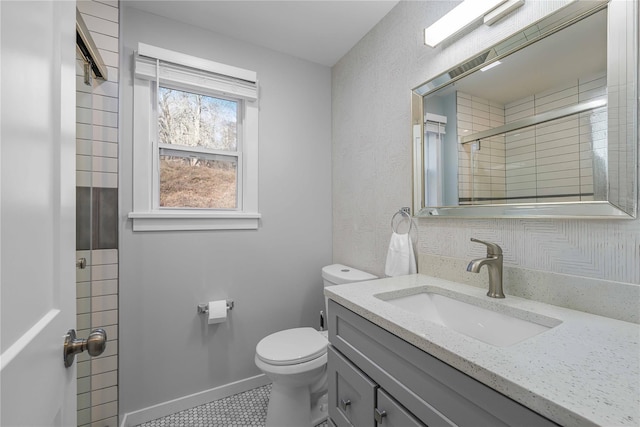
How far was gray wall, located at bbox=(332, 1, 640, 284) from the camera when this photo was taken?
85cm

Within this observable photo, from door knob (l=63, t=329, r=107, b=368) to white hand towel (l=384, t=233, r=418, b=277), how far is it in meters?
1.21

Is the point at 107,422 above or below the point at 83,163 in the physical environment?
below

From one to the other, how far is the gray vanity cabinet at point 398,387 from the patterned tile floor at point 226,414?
85cm

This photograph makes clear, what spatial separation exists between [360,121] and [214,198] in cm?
114

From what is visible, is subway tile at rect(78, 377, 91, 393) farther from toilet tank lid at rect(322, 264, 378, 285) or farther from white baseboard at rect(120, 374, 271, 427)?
toilet tank lid at rect(322, 264, 378, 285)

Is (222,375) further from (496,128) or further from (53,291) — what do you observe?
(496,128)

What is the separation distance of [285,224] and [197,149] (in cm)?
79

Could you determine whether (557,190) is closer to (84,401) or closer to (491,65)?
(491,65)

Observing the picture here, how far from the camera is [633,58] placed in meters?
0.75

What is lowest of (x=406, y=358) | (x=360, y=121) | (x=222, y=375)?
(x=222, y=375)

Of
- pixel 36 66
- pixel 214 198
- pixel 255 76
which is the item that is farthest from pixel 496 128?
pixel 214 198

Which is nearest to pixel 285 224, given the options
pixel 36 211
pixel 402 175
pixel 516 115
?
pixel 402 175

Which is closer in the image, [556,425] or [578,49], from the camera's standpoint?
[556,425]

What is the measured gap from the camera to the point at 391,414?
78 centimetres
